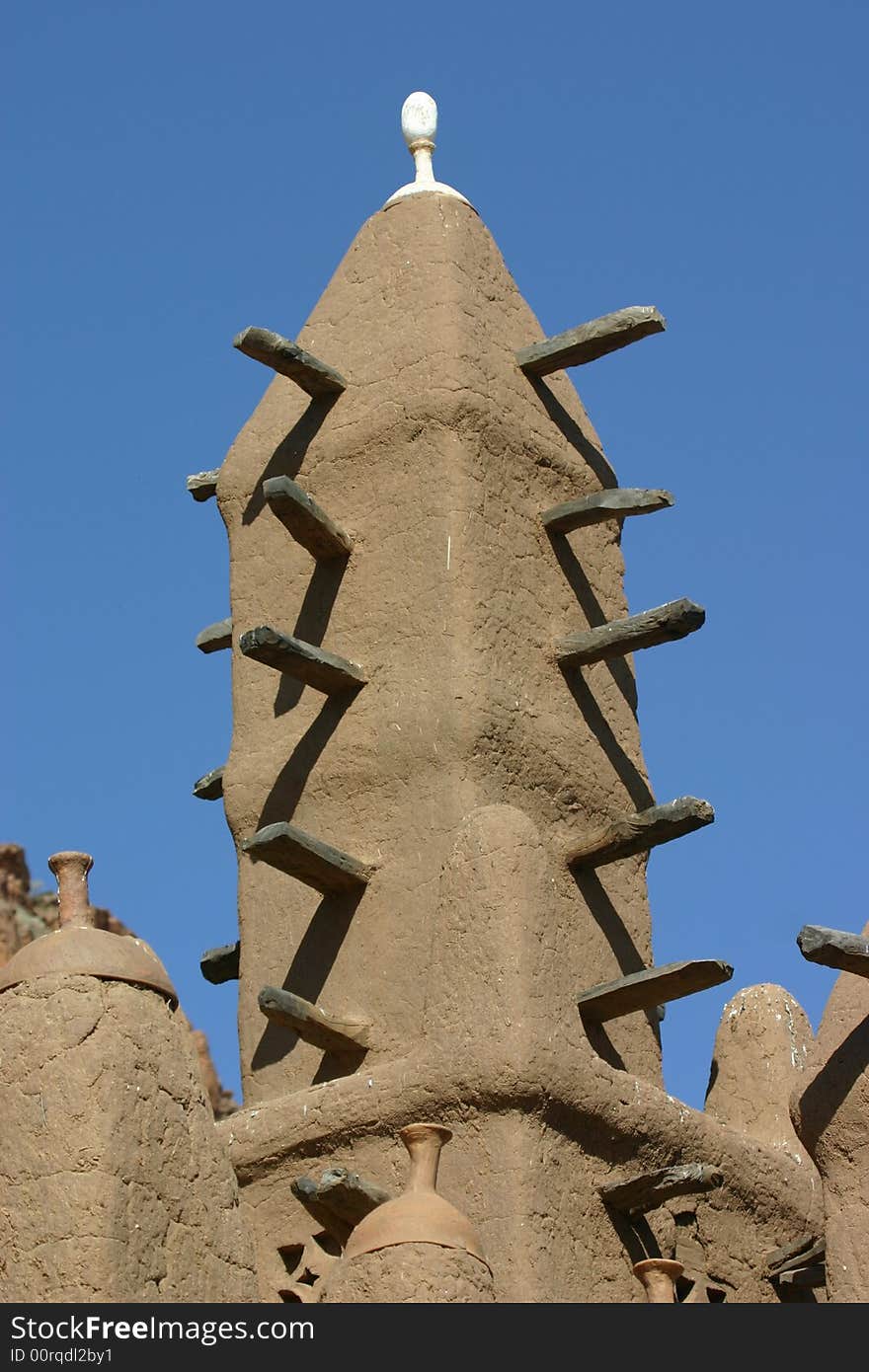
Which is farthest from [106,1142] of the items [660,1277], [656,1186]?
[656,1186]

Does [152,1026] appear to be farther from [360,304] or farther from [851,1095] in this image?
[360,304]

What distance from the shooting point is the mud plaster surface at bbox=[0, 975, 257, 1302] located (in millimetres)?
9844

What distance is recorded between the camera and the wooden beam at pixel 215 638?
→ 1502 cm

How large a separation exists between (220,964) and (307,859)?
178 centimetres

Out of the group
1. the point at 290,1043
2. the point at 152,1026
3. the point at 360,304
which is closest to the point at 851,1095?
the point at 290,1043

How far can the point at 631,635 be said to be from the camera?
13.7m

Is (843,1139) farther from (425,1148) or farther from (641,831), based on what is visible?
(425,1148)

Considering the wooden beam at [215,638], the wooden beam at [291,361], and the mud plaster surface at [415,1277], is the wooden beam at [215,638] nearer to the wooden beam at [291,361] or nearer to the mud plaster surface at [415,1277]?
the wooden beam at [291,361]

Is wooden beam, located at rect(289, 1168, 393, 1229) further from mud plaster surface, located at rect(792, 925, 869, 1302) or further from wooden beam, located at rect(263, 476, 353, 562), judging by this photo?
wooden beam, located at rect(263, 476, 353, 562)

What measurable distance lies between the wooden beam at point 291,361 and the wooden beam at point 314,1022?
323 cm

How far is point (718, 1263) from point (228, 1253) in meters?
3.34

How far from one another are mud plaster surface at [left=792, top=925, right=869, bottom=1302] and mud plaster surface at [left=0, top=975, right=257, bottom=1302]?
116 inches

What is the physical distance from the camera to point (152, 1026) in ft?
33.9

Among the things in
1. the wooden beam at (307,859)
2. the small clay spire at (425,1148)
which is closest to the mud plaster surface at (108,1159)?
the small clay spire at (425,1148)
